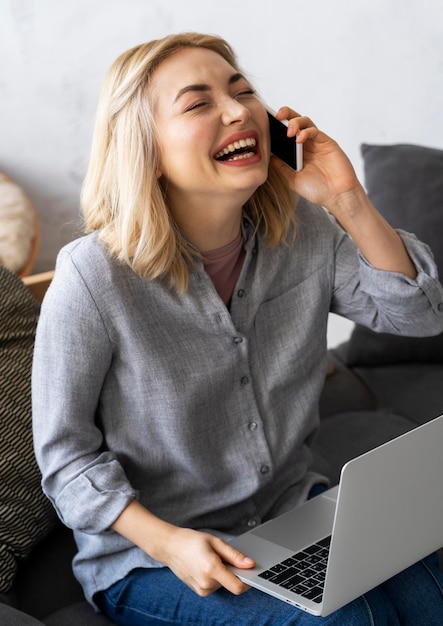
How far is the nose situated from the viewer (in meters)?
1.34

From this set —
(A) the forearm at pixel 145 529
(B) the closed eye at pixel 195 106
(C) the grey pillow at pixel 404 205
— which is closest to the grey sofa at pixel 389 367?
(C) the grey pillow at pixel 404 205

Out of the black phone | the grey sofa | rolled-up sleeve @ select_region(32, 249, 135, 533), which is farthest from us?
the grey sofa

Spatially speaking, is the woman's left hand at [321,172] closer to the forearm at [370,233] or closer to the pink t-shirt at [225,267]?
the forearm at [370,233]

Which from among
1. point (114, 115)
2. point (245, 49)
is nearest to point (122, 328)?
point (114, 115)

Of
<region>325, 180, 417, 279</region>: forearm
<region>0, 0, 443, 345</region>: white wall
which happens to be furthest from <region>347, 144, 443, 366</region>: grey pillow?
<region>325, 180, 417, 279</region>: forearm

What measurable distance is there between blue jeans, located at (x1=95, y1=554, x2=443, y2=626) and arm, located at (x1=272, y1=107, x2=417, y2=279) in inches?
19.2

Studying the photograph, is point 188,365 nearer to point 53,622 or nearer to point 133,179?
point 133,179

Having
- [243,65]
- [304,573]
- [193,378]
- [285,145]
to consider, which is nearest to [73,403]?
[193,378]

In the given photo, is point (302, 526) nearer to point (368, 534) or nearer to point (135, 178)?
point (368, 534)

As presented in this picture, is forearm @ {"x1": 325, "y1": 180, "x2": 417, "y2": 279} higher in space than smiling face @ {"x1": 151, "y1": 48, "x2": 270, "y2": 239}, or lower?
lower

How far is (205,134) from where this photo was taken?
52.3 inches

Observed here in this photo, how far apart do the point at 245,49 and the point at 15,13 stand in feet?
1.94

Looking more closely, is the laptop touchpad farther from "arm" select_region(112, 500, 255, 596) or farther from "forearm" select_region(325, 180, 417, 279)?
"forearm" select_region(325, 180, 417, 279)

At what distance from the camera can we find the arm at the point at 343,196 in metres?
1.47
